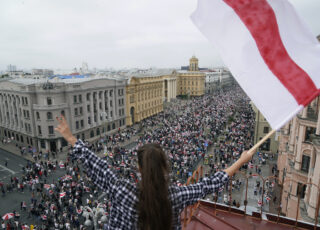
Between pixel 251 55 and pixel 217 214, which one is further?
pixel 217 214

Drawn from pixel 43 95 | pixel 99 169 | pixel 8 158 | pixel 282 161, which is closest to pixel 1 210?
pixel 8 158

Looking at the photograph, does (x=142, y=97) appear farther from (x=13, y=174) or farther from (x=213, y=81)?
(x=213, y=81)

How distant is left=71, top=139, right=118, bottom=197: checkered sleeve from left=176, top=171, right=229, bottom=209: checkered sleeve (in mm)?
739

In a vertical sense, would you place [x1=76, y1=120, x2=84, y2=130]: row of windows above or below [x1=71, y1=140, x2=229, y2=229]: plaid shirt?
below

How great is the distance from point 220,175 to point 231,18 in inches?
127

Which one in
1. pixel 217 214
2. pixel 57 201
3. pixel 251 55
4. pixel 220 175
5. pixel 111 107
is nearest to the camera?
pixel 220 175

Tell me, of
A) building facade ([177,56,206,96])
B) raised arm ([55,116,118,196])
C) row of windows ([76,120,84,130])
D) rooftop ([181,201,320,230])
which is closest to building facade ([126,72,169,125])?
row of windows ([76,120,84,130])

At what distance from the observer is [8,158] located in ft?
110

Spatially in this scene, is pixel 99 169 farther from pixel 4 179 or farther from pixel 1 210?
pixel 4 179

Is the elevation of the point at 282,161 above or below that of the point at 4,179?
above

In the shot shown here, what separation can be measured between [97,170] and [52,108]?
3610 centimetres

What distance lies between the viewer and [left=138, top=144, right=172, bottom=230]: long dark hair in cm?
209

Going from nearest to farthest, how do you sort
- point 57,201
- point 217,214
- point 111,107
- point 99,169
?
point 99,169 < point 217,214 < point 57,201 < point 111,107

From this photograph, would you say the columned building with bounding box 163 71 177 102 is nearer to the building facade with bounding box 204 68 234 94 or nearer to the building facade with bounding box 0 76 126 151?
the building facade with bounding box 204 68 234 94
